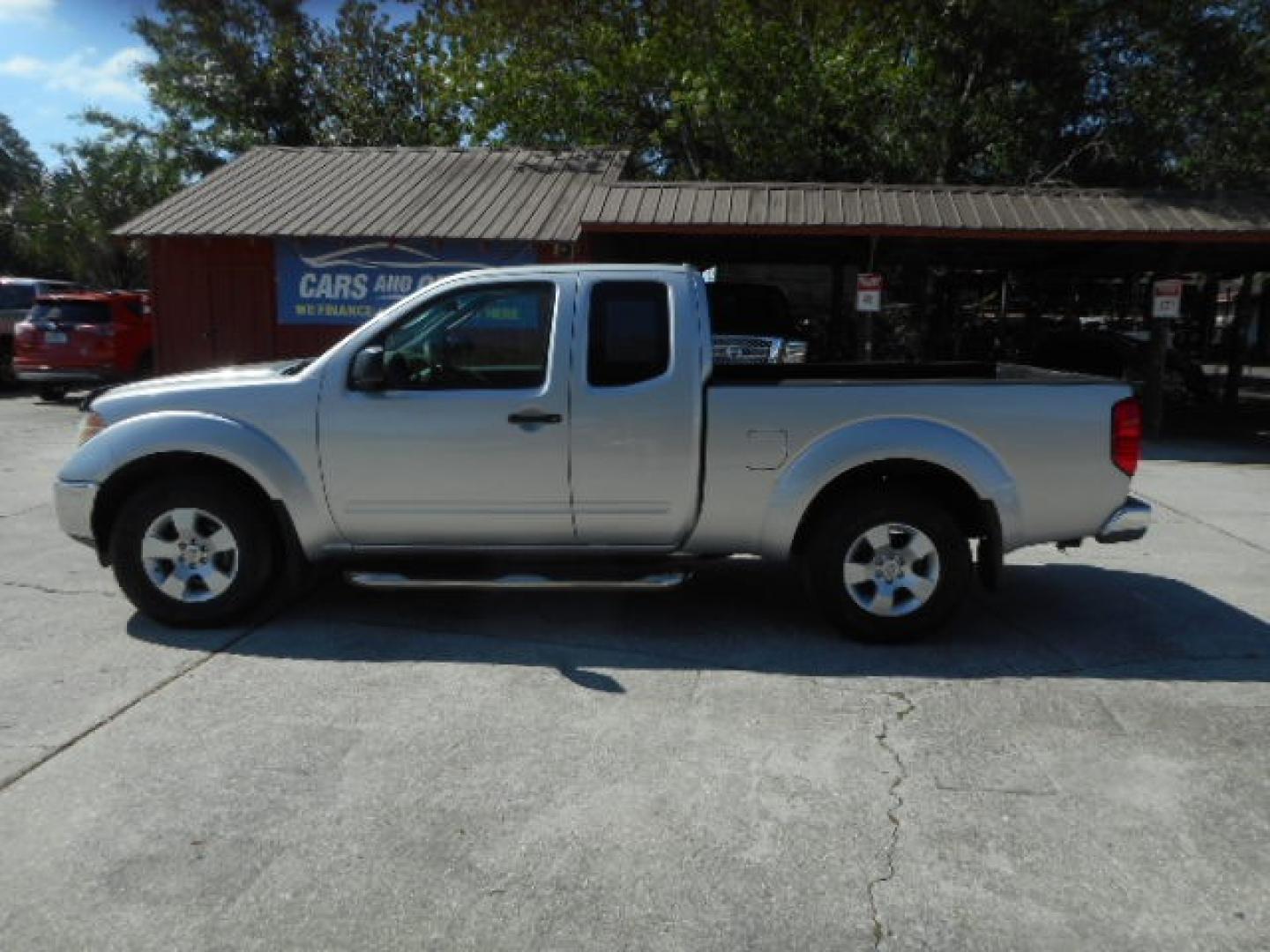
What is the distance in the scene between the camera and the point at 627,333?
4.95m

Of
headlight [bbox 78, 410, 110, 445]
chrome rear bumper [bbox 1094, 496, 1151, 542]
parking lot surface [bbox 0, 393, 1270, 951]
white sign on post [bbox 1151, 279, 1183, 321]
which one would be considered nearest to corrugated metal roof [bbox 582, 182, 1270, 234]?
white sign on post [bbox 1151, 279, 1183, 321]

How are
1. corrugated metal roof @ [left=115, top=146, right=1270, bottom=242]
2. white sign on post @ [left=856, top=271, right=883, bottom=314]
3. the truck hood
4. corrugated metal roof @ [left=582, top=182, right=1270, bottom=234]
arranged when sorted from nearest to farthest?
the truck hood < corrugated metal roof @ [left=582, top=182, right=1270, bottom=234] < corrugated metal roof @ [left=115, top=146, right=1270, bottom=242] < white sign on post @ [left=856, top=271, right=883, bottom=314]

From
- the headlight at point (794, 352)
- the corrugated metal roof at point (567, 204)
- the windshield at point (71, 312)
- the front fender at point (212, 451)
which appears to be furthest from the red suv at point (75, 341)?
the front fender at point (212, 451)

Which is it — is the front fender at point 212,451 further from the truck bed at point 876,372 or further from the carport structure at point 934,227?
the carport structure at point 934,227

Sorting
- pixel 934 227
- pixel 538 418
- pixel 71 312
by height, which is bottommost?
pixel 538 418

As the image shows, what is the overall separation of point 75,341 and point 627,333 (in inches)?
549

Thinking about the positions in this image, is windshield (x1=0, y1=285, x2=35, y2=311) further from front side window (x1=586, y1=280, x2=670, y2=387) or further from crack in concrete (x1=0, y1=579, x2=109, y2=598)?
front side window (x1=586, y1=280, x2=670, y2=387)

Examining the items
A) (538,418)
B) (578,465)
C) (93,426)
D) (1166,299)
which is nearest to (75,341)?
(93,426)

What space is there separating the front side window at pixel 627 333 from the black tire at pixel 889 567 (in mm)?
1160

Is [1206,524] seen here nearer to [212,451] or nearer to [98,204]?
[212,451]

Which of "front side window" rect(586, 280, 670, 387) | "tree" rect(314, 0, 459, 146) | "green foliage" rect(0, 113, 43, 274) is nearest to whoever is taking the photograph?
"front side window" rect(586, 280, 670, 387)

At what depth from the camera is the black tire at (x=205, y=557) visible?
500 centimetres

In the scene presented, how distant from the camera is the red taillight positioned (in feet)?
15.7

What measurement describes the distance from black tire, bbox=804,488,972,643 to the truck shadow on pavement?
140 mm
